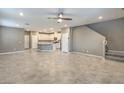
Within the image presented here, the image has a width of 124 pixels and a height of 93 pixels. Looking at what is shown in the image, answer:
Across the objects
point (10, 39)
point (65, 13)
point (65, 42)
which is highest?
point (65, 13)

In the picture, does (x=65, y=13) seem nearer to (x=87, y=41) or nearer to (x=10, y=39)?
(x=87, y=41)

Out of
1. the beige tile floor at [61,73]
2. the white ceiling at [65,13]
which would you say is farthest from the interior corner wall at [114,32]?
the beige tile floor at [61,73]

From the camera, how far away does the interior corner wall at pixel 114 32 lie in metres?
7.87

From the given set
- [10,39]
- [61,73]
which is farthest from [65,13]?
[10,39]

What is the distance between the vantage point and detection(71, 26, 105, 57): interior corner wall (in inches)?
345

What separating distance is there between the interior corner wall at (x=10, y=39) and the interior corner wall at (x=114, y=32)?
7836 mm

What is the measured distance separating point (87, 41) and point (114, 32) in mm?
2439

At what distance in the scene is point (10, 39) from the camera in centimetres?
1172

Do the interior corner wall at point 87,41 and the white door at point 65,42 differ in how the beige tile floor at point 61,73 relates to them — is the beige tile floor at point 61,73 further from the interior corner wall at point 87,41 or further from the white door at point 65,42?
the white door at point 65,42

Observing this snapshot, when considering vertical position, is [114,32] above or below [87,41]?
above
